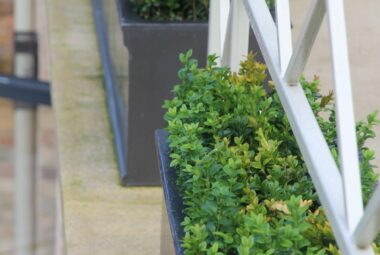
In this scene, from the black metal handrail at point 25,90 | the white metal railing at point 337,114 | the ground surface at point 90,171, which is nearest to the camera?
the white metal railing at point 337,114

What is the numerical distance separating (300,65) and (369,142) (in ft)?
5.88

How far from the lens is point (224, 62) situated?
3.08 metres

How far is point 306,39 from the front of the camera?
7.25ft

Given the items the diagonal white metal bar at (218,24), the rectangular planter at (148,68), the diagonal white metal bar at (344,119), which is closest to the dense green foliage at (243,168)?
the diagonal white metal bar at (344,119)

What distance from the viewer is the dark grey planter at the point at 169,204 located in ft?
7.36

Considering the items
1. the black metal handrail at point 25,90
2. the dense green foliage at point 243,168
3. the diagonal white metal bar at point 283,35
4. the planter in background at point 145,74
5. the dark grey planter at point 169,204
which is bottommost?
the black metal handrail at point 25,90

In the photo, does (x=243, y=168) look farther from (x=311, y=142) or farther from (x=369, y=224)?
(x=369, y=224)

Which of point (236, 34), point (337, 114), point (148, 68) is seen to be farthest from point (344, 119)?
point (148, 68)

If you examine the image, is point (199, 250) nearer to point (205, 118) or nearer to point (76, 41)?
point (205, 118)

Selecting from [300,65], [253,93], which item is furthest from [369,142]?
[300,65]

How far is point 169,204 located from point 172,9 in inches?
70.1

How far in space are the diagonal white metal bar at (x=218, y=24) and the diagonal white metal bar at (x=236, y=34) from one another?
0.11 feet

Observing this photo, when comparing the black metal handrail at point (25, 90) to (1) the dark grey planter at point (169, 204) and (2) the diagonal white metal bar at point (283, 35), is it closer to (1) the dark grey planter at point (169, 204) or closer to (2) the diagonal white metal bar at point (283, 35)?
(1) the dark grey planter at point (169, 204)

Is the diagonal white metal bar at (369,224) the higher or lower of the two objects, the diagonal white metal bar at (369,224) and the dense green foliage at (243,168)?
the higher
